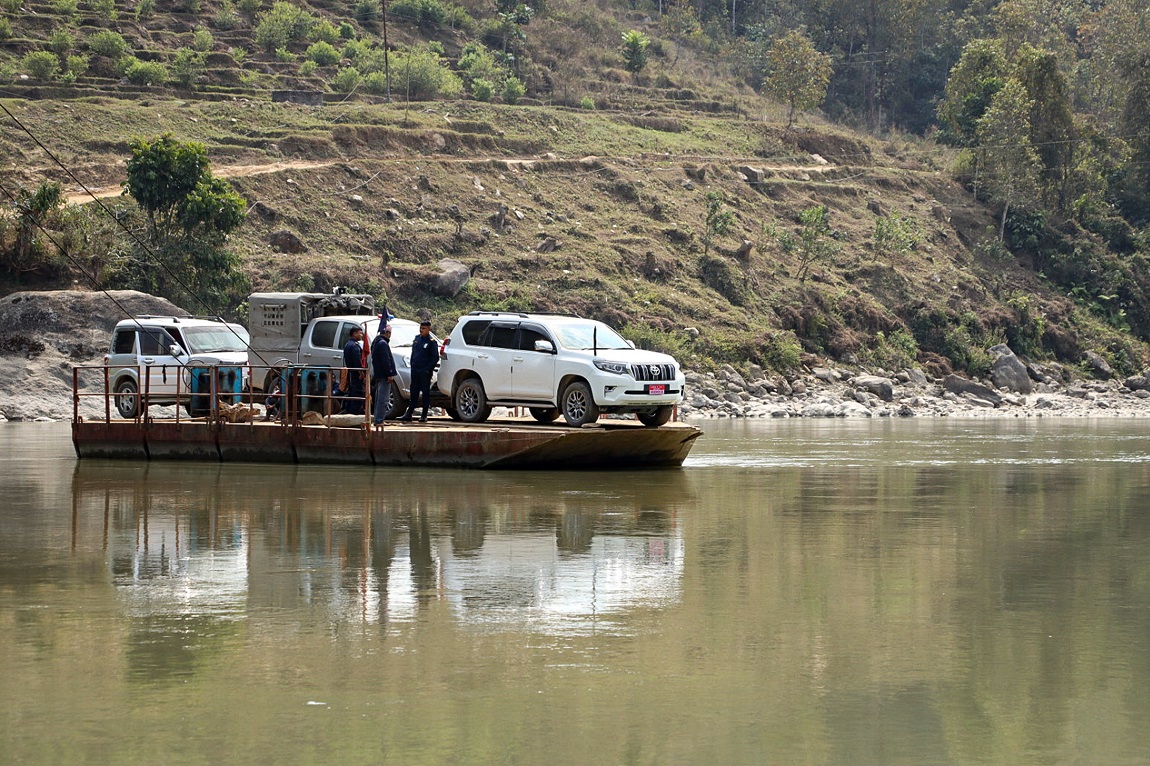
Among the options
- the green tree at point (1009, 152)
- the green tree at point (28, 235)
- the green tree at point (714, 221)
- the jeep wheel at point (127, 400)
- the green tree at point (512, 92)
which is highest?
the green tree at point (512, 92)

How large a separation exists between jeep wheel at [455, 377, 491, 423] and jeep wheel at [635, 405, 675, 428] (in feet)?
8.16

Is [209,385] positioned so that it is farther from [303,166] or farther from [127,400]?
[303,166]

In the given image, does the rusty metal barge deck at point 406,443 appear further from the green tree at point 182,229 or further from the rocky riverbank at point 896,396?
the green tree at point 182,229

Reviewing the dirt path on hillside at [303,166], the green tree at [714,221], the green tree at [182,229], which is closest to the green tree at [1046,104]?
the dirt path on hillside at [303,166]

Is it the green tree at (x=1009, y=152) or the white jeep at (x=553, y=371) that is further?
the green tree at (x=1009, y=152)

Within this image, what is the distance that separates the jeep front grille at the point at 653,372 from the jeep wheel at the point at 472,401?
9.17 ft

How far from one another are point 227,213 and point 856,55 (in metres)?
72.4

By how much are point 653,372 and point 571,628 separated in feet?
42.0

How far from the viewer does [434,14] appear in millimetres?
96438

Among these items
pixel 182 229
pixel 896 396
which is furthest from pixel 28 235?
pixel 896 396

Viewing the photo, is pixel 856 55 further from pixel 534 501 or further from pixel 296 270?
pixel 534 501

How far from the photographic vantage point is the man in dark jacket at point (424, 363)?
2325cm

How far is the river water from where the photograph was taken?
7.17 m

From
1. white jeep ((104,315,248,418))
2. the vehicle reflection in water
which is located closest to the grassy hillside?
white jeep ((104,315,248,418))
